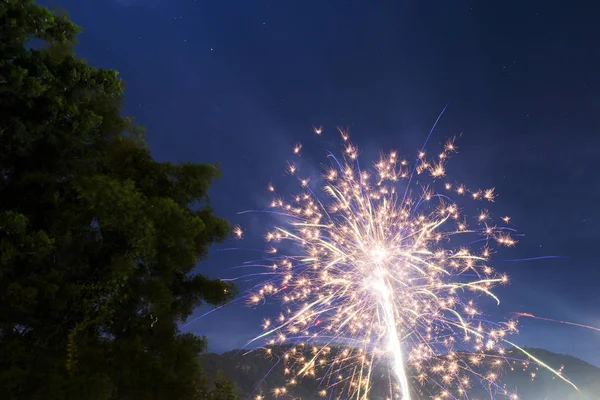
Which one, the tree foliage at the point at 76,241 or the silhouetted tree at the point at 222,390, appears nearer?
the tree foliage at the point at 76,241

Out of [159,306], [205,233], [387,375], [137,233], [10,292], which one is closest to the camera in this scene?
[10,292]

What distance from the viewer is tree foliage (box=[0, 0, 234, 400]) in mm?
6836

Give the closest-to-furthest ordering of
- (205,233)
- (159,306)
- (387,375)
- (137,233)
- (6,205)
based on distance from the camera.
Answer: (137,233) < (6,205) < (159,306) < (205,233) < (387,375)

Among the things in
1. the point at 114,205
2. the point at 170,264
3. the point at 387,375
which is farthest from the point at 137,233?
the point at 387,375

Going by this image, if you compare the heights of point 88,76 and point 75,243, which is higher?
point 88,76

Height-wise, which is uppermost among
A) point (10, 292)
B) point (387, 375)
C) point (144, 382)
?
point (387, 375)

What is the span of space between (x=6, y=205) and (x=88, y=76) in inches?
130

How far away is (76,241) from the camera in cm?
787

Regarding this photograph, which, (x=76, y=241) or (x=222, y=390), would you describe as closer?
(x=76, y=241)

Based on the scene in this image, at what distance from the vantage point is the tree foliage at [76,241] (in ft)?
22.4

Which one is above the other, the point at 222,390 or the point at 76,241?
the point at 76,241

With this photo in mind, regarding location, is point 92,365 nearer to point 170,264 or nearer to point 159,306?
point 159,306

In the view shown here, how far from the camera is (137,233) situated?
711cm

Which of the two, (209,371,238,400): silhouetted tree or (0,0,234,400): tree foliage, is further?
(209,371,238,400): silhouetted tree
